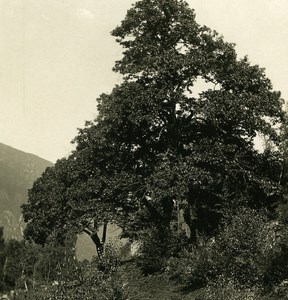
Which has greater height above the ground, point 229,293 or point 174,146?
point 174,146

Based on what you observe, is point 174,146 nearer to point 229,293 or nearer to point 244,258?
point 244,258

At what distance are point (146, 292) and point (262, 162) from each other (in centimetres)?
1004

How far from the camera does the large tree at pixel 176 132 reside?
853 inches

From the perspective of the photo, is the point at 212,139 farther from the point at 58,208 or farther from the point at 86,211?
the point at 58,208

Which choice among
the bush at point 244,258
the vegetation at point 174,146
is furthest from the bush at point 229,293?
the vegetation at point 174,146

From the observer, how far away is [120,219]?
75.0 ft

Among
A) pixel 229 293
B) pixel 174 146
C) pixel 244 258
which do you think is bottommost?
pixel 229 293

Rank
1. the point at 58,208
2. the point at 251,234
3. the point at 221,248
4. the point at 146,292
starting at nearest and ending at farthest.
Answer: the point at 251,234 → the point at 221,248 → the point at 146,292 → the point at 58,208

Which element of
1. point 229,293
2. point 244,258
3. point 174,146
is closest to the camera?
point 229,293

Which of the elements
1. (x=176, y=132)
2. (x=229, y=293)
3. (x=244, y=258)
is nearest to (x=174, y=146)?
(x=176, y=132)

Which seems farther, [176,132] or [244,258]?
[176,132]

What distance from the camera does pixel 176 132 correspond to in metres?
Result: 23.3

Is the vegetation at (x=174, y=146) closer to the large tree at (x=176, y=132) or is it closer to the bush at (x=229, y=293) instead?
the large tree at (x=176, y=132)

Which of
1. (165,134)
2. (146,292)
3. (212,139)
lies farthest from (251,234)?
(165,134)
